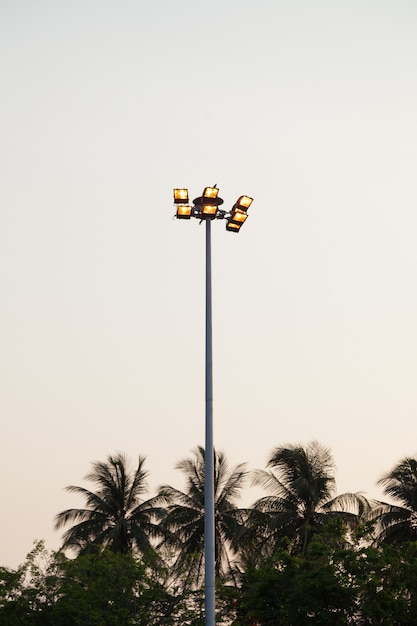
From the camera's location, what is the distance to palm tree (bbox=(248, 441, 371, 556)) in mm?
35969

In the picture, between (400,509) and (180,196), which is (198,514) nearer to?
(400,509)

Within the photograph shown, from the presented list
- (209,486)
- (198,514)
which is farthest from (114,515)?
(209,486)

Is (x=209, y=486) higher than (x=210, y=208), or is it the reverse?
(x=210, y=208)

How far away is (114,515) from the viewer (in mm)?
40250

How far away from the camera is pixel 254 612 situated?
25953mm

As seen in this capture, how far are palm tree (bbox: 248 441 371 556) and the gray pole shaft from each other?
18.7m

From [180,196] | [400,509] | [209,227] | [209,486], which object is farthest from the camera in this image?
[400,509]

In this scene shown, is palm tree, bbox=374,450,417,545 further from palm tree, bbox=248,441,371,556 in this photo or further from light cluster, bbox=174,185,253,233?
light cluster, bbox=174,185,253,233

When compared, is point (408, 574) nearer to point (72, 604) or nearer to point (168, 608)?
point (168, 608)

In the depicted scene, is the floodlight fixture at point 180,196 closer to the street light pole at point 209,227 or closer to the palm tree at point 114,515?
the street light pole at point 209,227

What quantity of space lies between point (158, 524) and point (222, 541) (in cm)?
305

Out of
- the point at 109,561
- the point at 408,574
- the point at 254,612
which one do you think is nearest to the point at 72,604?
the point at 109,561

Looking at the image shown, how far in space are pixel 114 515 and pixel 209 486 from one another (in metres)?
23.8

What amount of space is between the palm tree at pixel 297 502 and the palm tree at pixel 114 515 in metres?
5.13
